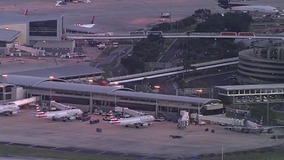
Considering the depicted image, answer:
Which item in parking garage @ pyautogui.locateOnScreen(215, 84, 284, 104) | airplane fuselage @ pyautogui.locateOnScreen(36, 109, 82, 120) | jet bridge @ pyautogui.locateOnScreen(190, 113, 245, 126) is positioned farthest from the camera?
parking garage @ pyautogui.locateOnScreen(215, 84, 284, 104)

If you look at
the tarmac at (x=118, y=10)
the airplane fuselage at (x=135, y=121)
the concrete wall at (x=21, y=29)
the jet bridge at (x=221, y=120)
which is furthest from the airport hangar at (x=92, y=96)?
the tarmac at (x=118, y=10)

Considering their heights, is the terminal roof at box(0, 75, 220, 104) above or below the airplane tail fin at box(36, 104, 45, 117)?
above

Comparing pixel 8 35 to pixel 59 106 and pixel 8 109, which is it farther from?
pixel 8 109

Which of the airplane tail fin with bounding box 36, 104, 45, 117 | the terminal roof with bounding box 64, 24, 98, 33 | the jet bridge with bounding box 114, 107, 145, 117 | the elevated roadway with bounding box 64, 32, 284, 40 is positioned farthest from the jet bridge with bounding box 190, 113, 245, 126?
the terminal roof with bounding box 64, 24, 98, 33

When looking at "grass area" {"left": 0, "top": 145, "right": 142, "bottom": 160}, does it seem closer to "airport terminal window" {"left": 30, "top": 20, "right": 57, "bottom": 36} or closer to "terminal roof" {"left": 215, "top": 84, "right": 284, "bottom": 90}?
"terminal roof" {"left": 215, "top": 84, "right": 284, "bottom": 90}

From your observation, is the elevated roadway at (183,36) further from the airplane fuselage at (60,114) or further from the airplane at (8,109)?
the airplane fuselage at (60,114)

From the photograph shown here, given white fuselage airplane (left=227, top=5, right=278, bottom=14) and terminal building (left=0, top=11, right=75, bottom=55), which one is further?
white fuselage airplane (left=227, top=5, right=278, bottom=14)
